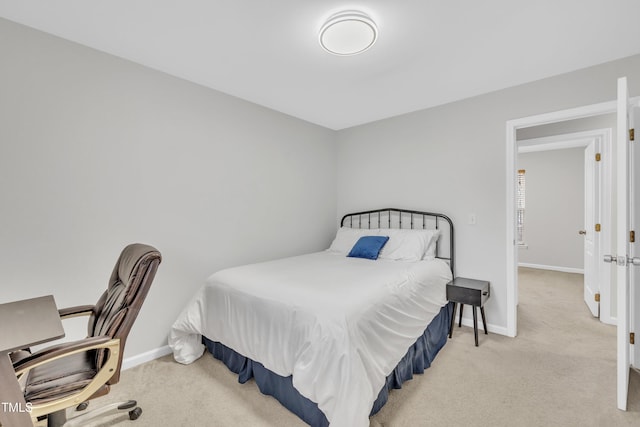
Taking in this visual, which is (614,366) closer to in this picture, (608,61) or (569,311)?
(569,311)

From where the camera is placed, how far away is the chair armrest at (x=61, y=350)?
1.18 metres

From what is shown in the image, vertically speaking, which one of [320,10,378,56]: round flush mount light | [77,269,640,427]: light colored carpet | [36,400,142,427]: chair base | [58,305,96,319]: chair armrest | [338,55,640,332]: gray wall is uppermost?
[320,10,378,56]: round flush mount light

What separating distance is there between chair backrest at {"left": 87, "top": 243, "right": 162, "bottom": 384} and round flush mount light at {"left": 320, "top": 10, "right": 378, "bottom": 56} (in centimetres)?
172

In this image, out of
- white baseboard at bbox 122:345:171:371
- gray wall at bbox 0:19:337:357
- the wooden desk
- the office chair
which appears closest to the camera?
the wooden desk

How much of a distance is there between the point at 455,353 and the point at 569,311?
83.0 inches

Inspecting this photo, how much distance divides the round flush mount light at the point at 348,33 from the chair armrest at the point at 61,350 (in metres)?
2.15

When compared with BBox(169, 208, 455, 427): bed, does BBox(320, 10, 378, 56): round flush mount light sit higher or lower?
higher

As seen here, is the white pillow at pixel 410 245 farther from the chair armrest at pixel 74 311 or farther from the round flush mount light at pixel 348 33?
the chair armrest at pixel 74 311

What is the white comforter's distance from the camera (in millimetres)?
1507

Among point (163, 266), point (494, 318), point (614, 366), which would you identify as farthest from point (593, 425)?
point (163, 266)

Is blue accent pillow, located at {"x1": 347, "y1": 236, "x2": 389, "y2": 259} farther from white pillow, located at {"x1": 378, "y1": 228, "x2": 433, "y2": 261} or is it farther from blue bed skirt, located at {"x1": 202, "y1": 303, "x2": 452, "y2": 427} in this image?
blue bed skirt, located at {"x1": 202, "y1": 303, "x2": 452, "y2": 427}

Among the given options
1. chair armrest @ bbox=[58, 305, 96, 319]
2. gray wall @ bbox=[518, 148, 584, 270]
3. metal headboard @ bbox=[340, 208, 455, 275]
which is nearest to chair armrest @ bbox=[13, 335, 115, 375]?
chair armrest @ bbox=[58, 305, 96, 319]

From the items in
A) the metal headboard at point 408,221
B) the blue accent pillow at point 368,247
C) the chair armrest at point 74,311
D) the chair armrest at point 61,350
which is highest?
the metal headboard at point 408,221

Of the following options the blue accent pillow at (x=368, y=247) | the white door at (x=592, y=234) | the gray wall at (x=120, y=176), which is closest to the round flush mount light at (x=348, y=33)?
the gray wall at (x=120, y=176)
